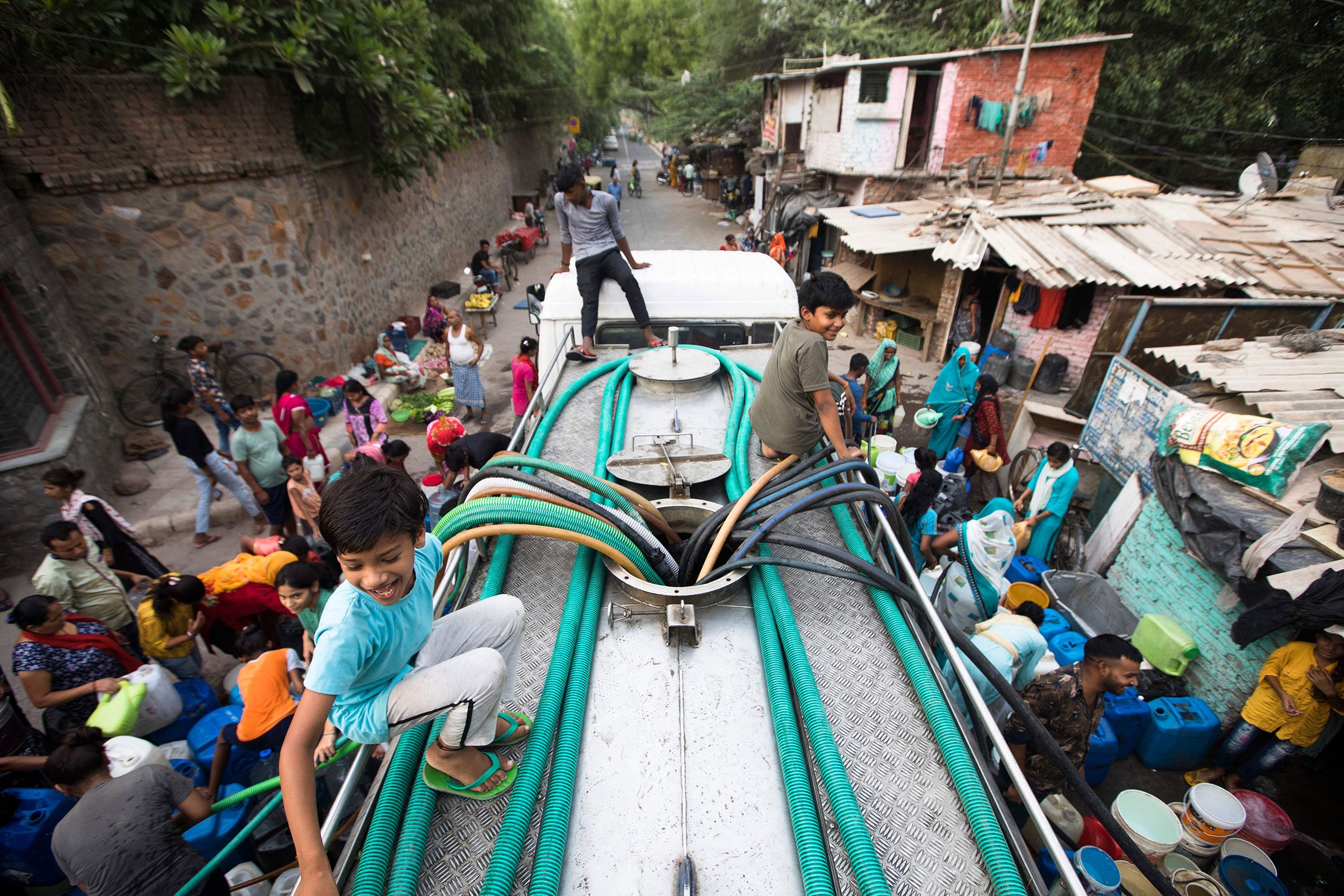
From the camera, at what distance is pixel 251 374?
8.59 metres

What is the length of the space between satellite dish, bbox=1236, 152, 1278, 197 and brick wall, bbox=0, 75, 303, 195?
1801cm

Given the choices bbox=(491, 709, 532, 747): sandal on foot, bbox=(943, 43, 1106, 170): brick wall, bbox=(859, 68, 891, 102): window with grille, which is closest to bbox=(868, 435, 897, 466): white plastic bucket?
bbox=(491, 709, 532, 747): sandal on foot

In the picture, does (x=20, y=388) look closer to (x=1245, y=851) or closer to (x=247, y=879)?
(x=247, y=879)

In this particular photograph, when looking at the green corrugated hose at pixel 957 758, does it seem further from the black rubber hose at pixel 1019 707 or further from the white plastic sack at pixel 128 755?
the white plastic sack at pixel 128 755

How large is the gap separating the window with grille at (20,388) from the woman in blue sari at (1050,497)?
10.1 metres

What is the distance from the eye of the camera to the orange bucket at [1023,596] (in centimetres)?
496

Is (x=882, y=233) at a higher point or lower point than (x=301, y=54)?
lower

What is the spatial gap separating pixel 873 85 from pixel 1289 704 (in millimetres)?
15776

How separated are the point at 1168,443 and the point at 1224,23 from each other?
65.2 feet

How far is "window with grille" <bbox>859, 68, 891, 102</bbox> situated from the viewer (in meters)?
14.8

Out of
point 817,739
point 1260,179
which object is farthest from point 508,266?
point 1260,179

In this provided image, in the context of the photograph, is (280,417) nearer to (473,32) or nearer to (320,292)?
(320,292)

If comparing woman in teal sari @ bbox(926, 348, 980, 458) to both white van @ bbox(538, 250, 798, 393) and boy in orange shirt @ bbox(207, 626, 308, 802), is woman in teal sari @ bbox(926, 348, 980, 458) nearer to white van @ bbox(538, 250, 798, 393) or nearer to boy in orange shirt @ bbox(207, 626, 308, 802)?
white van @ bbox(538, 250, 798, 393)

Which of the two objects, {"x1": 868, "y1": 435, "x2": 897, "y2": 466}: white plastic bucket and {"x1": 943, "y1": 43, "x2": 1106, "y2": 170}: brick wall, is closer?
{"x1": 868, "y1": 435, "x2": 897, "y2": 466}: white plastic bucket
